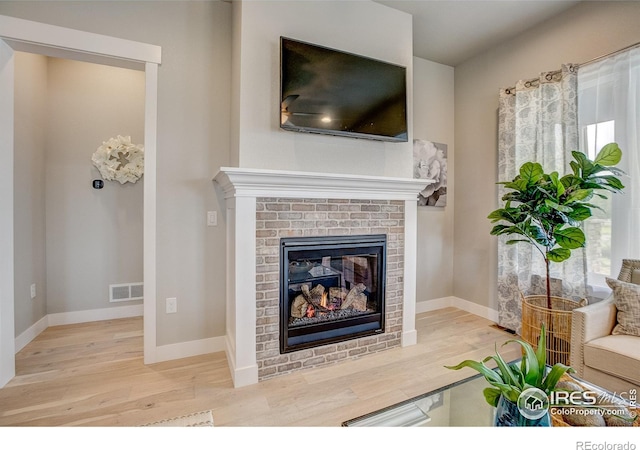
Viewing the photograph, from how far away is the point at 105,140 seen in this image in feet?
9.74

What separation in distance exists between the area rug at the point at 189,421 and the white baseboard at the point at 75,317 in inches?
69.8

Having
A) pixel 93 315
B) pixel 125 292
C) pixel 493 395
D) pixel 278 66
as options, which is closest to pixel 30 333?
pixel 93 315

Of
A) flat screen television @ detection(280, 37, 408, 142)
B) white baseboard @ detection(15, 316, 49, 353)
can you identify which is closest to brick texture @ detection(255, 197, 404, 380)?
flat screen television @ detection(280, 37, 408, 142)

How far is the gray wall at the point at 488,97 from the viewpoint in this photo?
2279 mm

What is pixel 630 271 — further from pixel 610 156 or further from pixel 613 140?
pixel 613 140

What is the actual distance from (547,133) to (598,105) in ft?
1.16

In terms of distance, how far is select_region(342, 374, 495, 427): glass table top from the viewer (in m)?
1.10

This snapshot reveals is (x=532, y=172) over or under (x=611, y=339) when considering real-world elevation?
over

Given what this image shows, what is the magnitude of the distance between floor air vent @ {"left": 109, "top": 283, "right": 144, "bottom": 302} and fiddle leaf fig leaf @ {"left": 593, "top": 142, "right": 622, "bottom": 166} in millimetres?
4209

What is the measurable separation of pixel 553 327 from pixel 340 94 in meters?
2.39

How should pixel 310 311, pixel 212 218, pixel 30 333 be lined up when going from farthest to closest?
pixel 30 333 < pixel 212 218 < pixel 310 311

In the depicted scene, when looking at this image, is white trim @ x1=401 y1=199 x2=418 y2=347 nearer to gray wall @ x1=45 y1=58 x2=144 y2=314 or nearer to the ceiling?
the ceiling

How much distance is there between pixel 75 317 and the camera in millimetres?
2859

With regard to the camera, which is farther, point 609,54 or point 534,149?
point 534,149
